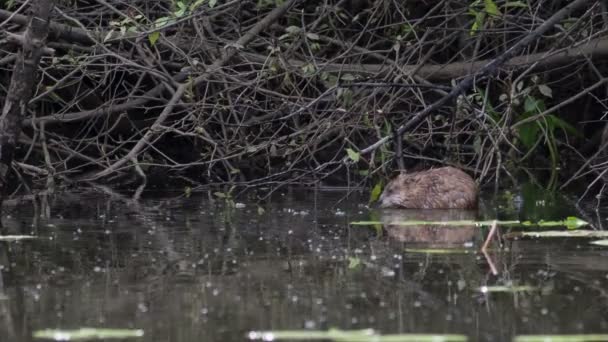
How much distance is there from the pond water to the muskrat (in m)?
0.50

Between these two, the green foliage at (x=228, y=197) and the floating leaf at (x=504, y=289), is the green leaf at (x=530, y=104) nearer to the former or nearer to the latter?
the green foliage at (x=228, y=197)

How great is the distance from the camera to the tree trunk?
8102mm

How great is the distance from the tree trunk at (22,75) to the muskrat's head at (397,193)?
2475 mm

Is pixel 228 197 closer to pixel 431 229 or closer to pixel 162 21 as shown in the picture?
pixel 162 21

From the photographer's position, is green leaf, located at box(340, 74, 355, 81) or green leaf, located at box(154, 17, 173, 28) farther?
green leaf, located at box(340, 74, 355, 81)

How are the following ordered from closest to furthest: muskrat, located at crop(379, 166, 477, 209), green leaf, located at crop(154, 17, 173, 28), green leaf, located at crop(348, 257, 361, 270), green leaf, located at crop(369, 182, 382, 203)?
green leaf, located at crop(348, 257, 361, 270)
green leaf, located at crop(154, 17, 173, 28)
muskrat, located at crop(379, 166, 477, 209)
green leaf, located at crop(369, 182, 382, 203)

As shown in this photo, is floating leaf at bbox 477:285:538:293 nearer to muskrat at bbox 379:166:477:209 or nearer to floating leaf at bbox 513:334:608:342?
floating leaf at bbox 513:334:608:342

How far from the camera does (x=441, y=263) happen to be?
232 inches

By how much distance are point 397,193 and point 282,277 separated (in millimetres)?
3460

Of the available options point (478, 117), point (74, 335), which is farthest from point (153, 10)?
point (74, 335)

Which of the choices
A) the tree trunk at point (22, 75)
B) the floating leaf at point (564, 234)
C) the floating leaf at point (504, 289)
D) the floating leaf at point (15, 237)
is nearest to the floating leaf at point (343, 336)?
the floating leaf at point (504, 289)

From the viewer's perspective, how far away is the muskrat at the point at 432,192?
8828mm

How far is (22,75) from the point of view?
820 centimetres

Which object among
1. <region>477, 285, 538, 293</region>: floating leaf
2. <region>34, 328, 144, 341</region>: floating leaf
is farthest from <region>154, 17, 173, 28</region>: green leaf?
<region>34, 328, 144, 341</region>: floating leaf
